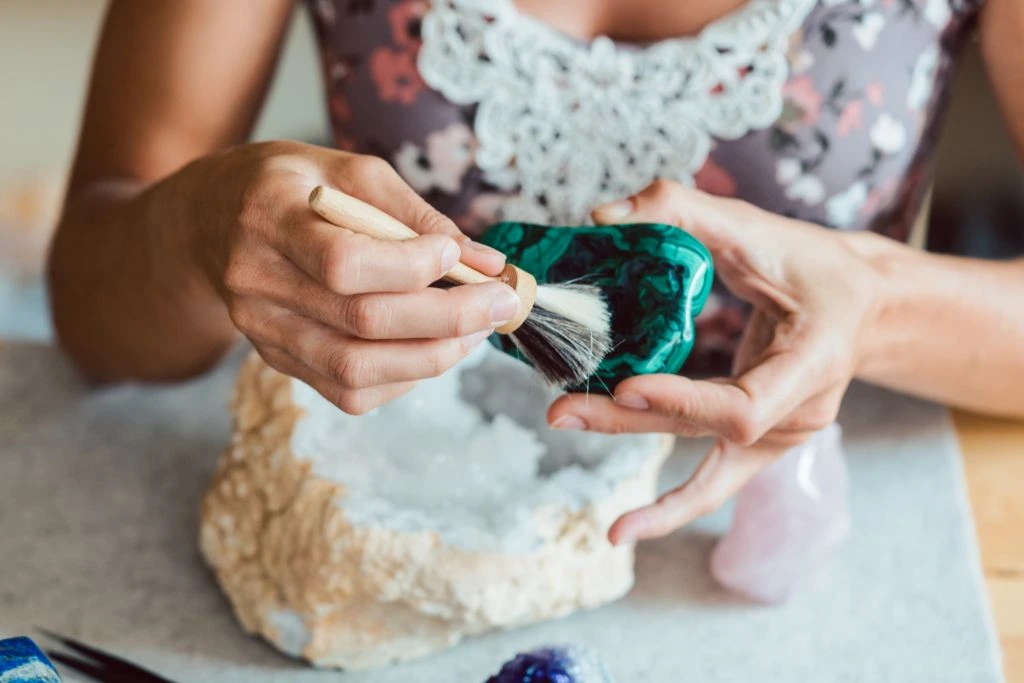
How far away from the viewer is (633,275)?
21.1 inches

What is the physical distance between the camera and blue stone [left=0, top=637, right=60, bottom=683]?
1.54 ft

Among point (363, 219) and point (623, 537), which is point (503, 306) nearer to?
point (363, 219)

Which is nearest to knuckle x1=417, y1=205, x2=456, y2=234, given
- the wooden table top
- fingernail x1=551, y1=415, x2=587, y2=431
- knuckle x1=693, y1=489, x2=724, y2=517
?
fingernail x1=551, y1=415, x2=587, y2=431

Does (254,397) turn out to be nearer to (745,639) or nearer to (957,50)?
(745,639)

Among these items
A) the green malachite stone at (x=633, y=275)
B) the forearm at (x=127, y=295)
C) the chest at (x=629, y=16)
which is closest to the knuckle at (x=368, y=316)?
the green malachite stone at (x=633, y=275)

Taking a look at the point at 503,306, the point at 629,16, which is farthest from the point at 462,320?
the point at 629,16

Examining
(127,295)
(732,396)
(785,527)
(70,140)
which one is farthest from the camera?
(70,140)

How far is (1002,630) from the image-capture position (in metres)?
0.64

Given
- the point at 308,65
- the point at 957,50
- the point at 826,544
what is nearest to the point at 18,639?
the point at 826,544

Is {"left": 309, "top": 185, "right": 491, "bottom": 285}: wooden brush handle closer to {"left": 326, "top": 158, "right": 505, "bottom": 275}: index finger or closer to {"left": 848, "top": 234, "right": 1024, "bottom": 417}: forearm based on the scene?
{"left": 326, "top": 158, "right": 505, "bottom": 275}: index finger

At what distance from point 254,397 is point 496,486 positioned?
0.16 metres

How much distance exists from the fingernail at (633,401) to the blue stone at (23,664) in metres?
0.29

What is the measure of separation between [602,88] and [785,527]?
0.99 ft

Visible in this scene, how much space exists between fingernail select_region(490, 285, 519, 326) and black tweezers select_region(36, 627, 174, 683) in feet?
0.93
